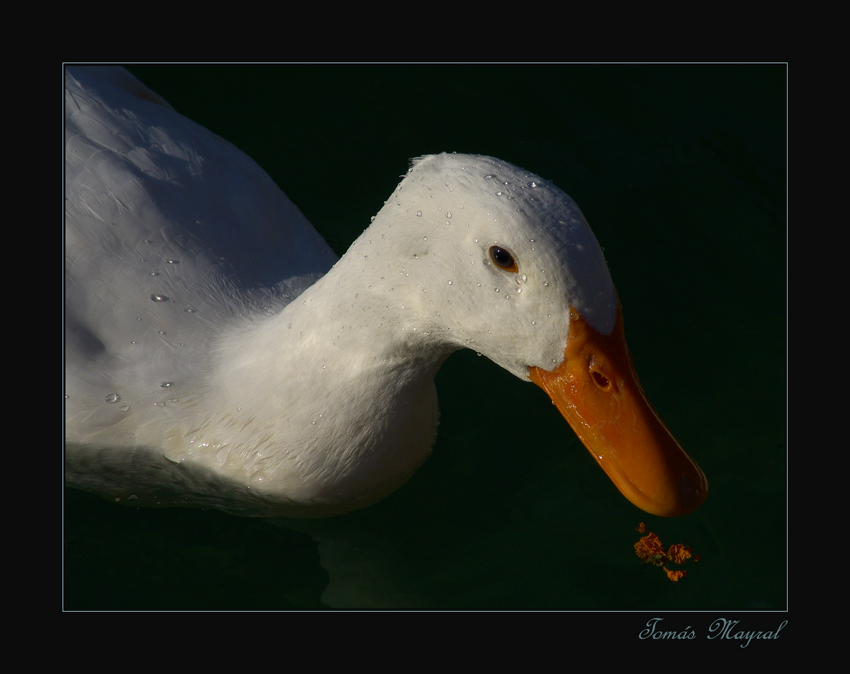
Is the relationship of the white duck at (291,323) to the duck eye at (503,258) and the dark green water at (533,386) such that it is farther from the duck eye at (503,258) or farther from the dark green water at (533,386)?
the dark green water at (533,386)

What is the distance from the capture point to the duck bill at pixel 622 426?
2.48 m

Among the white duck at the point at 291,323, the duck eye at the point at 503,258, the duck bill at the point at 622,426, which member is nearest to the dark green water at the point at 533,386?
the white duck at the point at 291,323

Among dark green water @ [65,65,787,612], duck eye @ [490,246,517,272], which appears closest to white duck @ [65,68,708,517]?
duck eye @ [490,246,517,272]

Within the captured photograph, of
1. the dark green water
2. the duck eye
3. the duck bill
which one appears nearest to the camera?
the duck eye

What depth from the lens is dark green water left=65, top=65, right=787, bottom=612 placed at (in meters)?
3.51

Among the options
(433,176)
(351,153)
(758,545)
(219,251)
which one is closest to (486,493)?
(758,545)

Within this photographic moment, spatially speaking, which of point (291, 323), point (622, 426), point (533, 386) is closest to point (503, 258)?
point (622, 426)

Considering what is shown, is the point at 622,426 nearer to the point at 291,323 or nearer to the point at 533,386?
the point at 291,323

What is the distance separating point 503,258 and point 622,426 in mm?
699

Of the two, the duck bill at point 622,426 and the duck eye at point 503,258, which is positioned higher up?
the duck eye at point 503,258

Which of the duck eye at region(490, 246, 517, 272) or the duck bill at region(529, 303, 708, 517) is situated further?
the duck bill at region(529, 303, 708, 517)

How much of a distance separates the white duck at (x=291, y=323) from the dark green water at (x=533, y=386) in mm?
310

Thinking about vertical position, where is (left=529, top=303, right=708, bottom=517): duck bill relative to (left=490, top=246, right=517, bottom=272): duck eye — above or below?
below

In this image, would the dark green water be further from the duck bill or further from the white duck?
the duck bill
